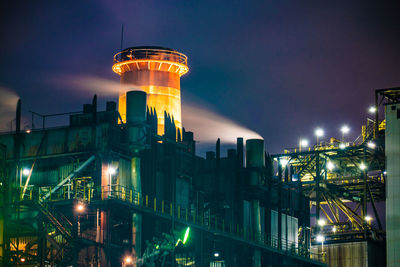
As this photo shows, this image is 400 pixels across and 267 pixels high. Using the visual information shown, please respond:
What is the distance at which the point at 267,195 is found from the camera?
80.4m

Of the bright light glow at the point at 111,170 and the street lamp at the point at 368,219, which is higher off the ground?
the bright light glow at the point at 111,170

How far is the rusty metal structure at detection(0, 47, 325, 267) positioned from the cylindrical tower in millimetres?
10338

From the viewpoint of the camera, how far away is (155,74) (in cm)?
8438

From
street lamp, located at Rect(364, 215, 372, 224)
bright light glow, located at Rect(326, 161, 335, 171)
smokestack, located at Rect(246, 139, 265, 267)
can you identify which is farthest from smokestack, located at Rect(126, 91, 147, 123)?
bright light glow, located at Rect(326, 161, 335, 171)

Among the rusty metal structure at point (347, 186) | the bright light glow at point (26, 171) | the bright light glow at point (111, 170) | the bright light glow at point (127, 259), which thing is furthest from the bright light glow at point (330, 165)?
the bright light glow at point (26, 171)

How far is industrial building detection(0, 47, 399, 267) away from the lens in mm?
58812

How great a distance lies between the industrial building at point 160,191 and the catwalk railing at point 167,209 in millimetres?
127

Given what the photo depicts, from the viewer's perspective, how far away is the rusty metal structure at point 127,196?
5822cm

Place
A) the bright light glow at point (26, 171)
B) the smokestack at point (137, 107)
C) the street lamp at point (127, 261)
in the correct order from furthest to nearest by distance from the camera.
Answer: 1. the bright light glow at point (26, 171)
2. the smokestack at point (137, 107)
3. the street lamp at point (127, 261)

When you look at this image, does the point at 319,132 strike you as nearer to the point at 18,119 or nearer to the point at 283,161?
the point at 283,161

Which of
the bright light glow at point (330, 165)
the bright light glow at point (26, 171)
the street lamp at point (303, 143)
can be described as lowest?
the bright light glow at point (26, 171)

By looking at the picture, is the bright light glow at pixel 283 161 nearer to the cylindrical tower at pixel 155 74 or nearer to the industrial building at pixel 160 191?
the industrial building at pixel 160 191

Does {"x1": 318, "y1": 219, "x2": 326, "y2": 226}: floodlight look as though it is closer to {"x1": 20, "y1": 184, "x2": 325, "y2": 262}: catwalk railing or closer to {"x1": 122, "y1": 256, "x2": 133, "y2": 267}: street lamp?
{"x1": 20, "y1": 184, "x2": 325, "y2": 262}: catwalk railing

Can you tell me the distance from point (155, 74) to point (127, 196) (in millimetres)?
24830
